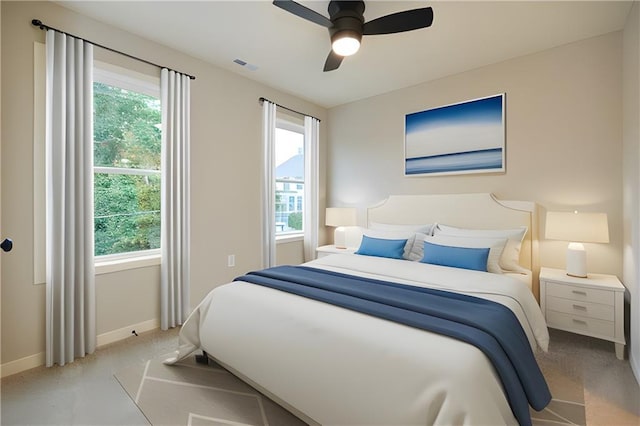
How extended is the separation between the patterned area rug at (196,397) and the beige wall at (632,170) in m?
2.50

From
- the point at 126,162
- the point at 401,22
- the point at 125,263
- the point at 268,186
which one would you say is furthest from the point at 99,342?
the point at 401,22

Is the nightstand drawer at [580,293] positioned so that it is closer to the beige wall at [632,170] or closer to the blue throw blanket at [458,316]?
the beige wall at [632,170]

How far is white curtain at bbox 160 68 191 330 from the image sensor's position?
2871 mm

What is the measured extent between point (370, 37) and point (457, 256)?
84.3 inches

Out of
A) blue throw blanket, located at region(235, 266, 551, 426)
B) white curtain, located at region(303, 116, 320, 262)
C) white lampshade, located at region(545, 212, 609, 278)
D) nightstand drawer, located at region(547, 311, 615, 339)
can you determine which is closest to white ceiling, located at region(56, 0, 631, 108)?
white curtain, located at region(303, 116, 320, 262)

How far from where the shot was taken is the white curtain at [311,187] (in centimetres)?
445

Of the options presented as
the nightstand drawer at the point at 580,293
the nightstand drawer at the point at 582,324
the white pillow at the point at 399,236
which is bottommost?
the nightstand drawer at the point at 582,324

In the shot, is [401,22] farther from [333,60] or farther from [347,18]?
[333,60]

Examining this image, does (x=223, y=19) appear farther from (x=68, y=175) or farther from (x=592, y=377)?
(x=592, y=377)

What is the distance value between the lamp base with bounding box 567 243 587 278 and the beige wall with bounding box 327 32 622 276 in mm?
293

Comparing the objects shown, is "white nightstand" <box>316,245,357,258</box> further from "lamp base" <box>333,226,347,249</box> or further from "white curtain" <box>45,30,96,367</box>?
"white curtain" <box>45,30,96,367</box>

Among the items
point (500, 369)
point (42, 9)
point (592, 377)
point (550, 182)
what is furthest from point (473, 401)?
point (42, 9)

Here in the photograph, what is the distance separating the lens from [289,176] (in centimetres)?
438

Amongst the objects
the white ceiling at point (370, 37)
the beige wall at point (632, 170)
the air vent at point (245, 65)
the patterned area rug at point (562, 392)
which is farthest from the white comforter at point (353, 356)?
the air vent at point (245, 65)
